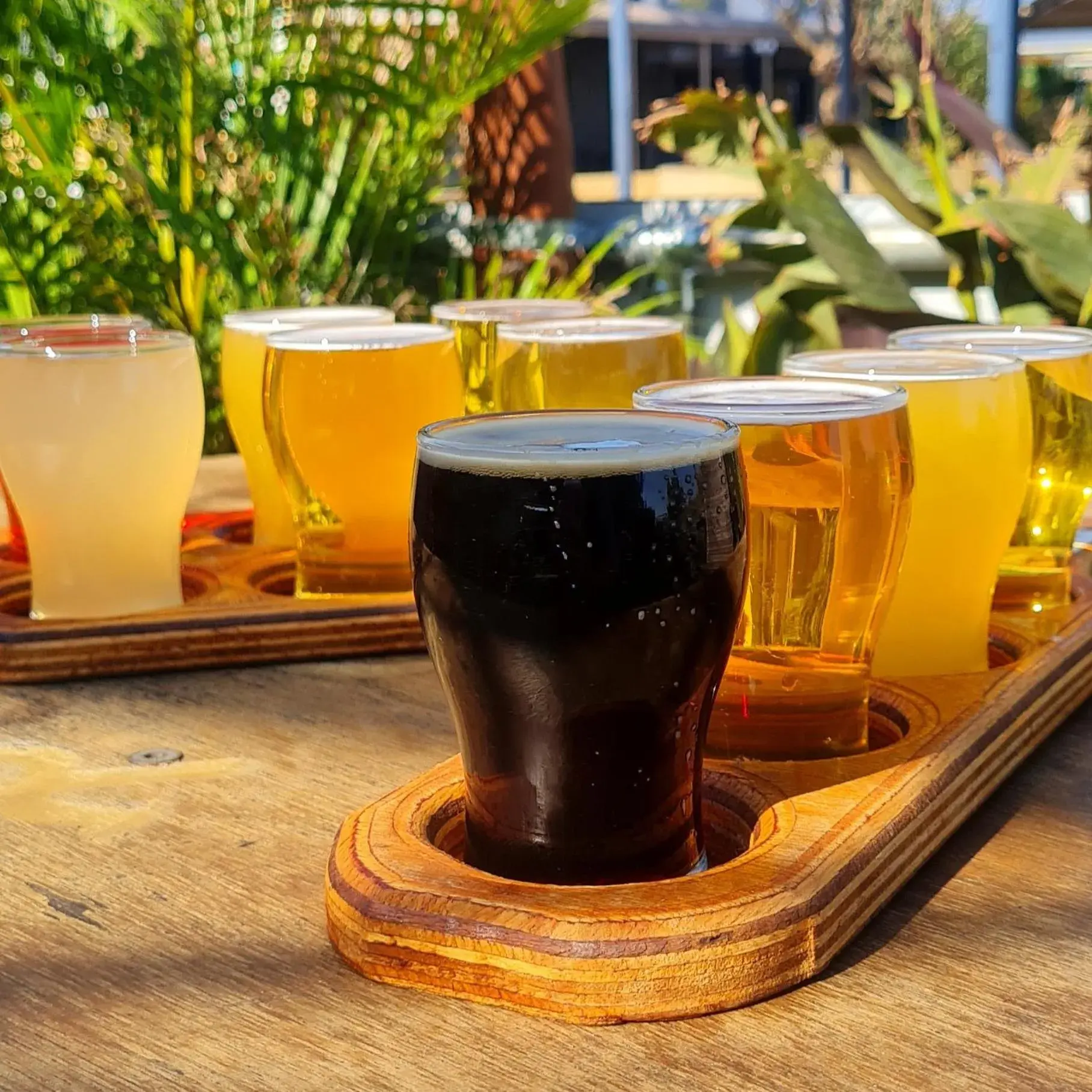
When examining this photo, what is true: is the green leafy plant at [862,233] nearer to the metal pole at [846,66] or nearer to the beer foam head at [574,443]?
the beer foam head at [574,443]

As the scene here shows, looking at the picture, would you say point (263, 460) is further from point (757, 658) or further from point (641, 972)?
point (641, 972)

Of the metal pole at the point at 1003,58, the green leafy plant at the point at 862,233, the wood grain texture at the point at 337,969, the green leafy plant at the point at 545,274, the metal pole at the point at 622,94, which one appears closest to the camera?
the wood grain texture at the point at 337,969

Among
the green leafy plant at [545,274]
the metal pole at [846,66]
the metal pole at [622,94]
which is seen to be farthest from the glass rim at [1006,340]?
the metal pole at [622,94]

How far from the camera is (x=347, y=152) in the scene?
3.00 meters

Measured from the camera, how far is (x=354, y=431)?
995 mm

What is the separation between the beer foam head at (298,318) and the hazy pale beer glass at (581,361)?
0.17 meters

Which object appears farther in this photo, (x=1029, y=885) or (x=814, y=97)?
(x=814, y=97)

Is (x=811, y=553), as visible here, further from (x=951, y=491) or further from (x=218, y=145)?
(x=218, y=145)

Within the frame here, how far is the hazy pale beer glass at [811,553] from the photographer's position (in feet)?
2.27

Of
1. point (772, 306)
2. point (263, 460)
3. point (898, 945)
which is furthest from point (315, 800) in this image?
point (772, 306)

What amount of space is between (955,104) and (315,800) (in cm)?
177

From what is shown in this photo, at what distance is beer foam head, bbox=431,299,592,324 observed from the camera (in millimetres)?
1142

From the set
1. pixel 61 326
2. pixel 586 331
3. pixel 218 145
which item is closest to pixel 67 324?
pixel 61 326

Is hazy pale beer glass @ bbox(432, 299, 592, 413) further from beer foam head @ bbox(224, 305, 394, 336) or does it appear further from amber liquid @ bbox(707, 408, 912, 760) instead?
amber liquid @ bbox(707, 408, 912, 760)
